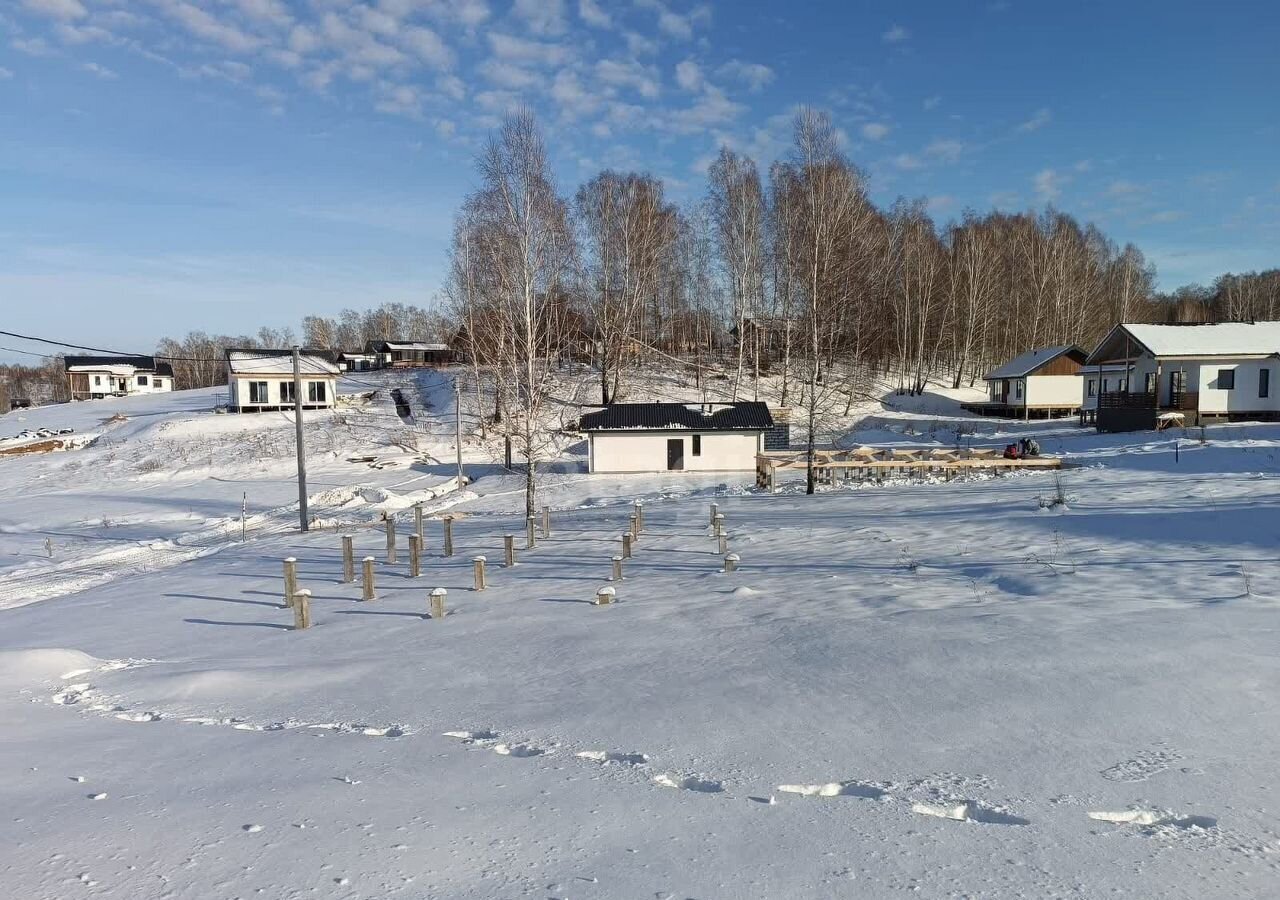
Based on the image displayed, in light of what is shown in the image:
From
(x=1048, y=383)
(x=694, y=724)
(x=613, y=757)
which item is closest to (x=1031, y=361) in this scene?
(x=1048, y=383)

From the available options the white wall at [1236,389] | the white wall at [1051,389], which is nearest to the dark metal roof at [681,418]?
the white wall at [1236,389]

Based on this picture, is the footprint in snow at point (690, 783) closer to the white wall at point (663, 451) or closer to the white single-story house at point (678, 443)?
the white single-story house at point (678, 443)

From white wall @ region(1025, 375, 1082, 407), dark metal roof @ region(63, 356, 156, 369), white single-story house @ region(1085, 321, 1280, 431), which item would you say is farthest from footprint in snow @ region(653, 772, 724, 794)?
dark metal roof @ region(63, 356, 156, 369)

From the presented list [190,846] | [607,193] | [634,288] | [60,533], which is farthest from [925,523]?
[607,193]

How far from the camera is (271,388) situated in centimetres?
5472

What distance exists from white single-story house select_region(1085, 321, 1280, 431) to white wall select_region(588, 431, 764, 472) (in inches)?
713

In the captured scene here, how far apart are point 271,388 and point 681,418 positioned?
118ft

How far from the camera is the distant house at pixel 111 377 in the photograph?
81750mm

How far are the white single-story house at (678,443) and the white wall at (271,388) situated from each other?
98.2 feet

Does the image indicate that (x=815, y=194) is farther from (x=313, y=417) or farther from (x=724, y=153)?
(x=313, y=417)

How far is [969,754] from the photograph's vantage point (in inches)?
203

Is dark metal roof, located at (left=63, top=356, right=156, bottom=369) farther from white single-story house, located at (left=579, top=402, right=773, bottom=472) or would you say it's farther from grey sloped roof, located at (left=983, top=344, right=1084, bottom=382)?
grey sloped roof, located at (left=983, top=344, right=1084, bottom=382)

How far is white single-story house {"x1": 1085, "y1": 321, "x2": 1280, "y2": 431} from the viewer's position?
35.3 meters

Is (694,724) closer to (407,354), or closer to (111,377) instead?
(407,354)
